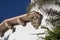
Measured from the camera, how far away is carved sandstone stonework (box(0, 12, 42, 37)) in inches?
287

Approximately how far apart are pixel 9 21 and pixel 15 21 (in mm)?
337

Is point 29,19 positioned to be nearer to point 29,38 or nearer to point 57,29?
point 29,38

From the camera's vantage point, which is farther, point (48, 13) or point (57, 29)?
point (48, 13)

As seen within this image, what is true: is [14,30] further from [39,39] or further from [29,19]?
[39,39]

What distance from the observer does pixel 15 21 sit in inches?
317

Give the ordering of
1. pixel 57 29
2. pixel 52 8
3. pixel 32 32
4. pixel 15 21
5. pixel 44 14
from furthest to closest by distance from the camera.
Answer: pixel 15 21 < pixel 32 32 < pixel 44 14 < pixel 52 8 < pixel 57 29

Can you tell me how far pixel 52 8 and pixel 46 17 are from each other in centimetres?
37

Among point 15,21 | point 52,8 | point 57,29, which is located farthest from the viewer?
point 15,21

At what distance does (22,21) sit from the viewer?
7.84 metres

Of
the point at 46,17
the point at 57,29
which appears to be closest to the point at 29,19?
the point at 46,17

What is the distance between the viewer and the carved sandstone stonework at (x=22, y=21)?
729cm

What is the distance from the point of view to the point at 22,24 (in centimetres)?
781

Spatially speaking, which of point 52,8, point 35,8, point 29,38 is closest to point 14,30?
point 29,38

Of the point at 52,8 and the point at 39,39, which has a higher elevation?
the point at 52,8
